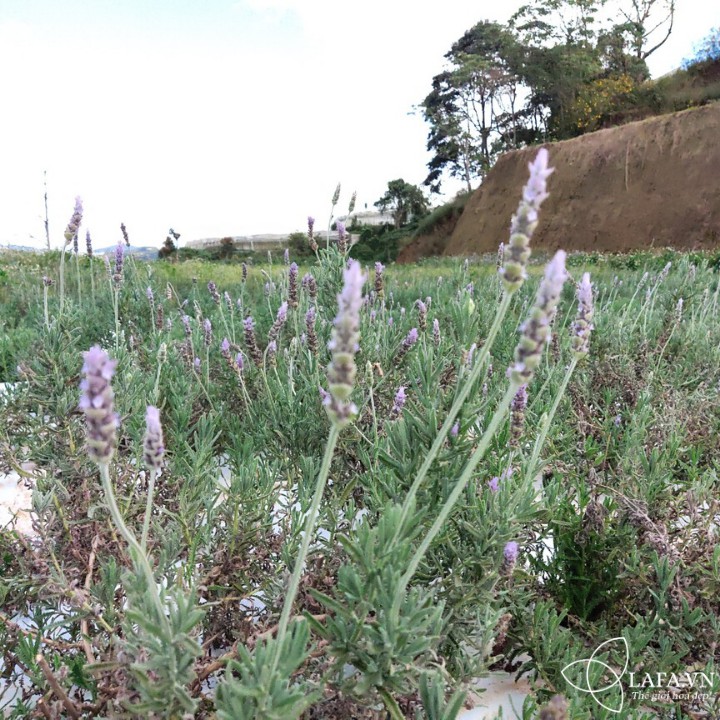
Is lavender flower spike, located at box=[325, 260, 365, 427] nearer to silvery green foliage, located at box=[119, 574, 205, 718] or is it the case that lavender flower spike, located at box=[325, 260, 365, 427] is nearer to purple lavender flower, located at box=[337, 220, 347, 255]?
silvery green foliage, located at box=[119, 574, 205, 718]

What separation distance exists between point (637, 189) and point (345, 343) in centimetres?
1848

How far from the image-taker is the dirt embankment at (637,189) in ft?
49.8

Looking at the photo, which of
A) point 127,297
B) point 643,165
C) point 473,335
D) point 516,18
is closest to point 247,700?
point 473,335

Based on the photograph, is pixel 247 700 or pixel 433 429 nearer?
pixel 247 700

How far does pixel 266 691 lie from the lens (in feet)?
2.24

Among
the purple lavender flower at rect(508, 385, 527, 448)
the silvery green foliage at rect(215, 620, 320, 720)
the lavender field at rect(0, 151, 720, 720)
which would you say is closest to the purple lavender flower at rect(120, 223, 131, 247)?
the lavender field at rect(0, 151, 720, 720)

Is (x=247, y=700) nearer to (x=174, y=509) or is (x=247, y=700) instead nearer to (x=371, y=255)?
(x=174, y=509)

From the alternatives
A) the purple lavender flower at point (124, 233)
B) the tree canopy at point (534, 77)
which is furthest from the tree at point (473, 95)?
the purple lavender flower at point (124, 233)

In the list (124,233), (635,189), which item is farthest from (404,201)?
(124,233)

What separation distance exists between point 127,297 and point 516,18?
32.8 m

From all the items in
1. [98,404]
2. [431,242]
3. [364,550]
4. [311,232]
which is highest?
[431,242]

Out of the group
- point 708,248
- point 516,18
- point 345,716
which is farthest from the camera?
point 516,18

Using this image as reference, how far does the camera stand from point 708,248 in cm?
1395

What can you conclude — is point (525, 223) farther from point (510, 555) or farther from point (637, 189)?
point (637, 189)
